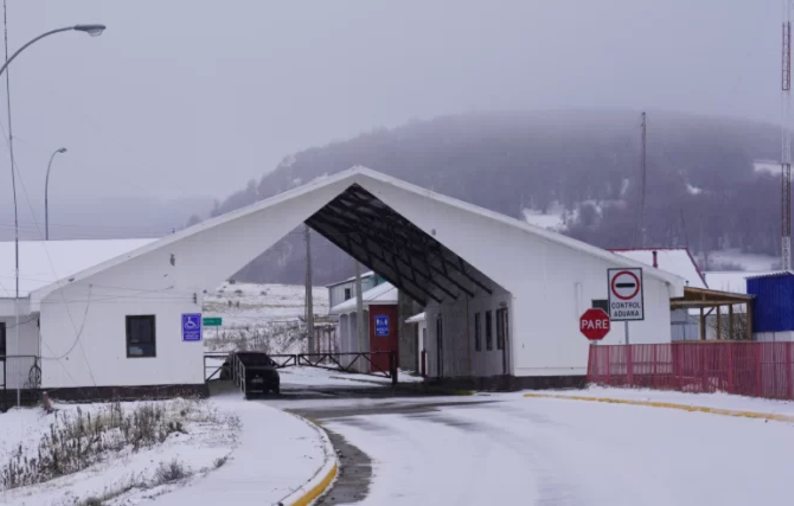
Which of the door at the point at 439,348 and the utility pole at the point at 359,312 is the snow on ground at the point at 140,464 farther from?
the utility pole at the point at 359,312

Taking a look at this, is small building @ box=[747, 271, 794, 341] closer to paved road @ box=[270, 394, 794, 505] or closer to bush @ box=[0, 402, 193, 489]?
paved road @ box=[270, 394, 794, 505]

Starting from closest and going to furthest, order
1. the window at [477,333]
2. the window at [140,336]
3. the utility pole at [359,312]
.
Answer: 1. the window at [140,336]
2. the window at [477,333]
3. the utility pole at [359,312]

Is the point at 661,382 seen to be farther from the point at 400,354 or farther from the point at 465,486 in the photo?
the point at 400,354

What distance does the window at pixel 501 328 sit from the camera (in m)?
46.6

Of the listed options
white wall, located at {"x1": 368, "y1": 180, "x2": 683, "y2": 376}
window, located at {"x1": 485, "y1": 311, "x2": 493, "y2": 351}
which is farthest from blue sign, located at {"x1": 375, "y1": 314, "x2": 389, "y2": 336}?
white wall, located at {"x1": 368, "y1": 180, "x2": 683, "y2": 376}

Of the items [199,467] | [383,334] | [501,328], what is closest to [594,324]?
[501,328]

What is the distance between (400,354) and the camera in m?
73.6

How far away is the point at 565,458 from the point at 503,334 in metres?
27.7

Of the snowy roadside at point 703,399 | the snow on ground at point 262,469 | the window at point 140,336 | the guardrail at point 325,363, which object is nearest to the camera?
the snow on ground at point 262,469

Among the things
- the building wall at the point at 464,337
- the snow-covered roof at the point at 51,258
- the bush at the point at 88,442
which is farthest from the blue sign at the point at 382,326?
the bush at the point at 88,442

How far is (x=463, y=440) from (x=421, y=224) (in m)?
22.4

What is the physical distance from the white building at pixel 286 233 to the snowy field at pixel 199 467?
1225 centimetres

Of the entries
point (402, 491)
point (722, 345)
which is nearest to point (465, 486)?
point (402, 491)

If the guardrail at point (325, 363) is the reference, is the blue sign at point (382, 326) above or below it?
above
